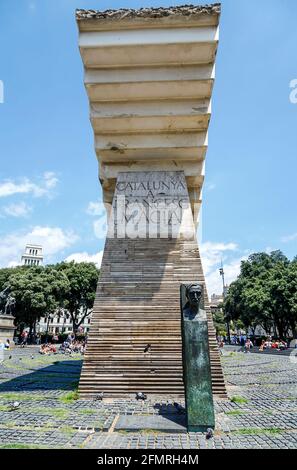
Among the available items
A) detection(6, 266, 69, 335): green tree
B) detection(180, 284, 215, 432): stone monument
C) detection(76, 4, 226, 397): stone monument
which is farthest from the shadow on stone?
detection(6, 266, 69, 335): green tree

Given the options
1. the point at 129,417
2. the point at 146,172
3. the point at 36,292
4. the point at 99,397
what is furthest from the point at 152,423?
the point at 36,292

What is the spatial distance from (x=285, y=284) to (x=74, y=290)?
2433 cm

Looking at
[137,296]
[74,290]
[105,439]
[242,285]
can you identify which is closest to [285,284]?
[242,285]

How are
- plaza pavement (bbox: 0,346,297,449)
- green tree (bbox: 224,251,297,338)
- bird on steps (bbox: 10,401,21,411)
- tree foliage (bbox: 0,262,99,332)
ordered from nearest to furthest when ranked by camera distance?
plaza pavement (bbox: 0,346,297,449)
bird on steps (bbox: 10,401,21,411)
green tree (bbox: 224,251,297,338)
tree foliage (bbox: 0,262,99,332)

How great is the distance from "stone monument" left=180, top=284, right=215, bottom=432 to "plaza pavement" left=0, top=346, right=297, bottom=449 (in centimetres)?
27

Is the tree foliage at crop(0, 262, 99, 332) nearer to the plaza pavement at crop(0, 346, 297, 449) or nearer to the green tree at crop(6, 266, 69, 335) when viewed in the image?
the green tree at crop(6, 266, 69, 335)

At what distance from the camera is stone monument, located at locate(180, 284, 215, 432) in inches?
228

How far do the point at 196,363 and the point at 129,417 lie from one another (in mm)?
1725

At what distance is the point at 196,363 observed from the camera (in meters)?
6.18

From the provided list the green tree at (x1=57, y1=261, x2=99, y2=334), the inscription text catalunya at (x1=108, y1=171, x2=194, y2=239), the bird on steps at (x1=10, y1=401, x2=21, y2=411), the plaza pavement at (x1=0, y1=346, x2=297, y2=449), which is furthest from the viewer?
the green tree at (x1=57, y1=261, x2=99, y2=334)

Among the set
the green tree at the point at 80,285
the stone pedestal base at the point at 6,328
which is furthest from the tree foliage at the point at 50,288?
the stone pedestal base at the point at 6,328

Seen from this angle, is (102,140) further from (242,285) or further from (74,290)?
(242,285)

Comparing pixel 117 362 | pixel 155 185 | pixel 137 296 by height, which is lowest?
pixel 117 362

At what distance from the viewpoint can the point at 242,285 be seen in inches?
1703
